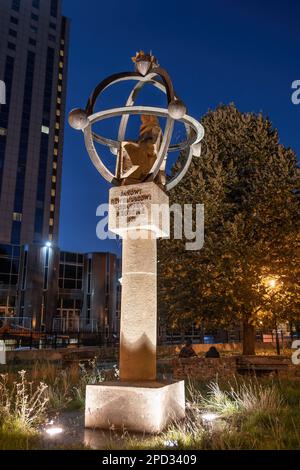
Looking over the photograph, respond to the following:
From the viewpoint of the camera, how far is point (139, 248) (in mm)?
7691

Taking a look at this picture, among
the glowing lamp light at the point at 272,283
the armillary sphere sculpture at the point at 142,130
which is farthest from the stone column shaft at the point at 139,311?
the glowing lamp light at the point at 272,283

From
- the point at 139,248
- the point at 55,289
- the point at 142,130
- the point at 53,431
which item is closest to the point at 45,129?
the point at 55,289

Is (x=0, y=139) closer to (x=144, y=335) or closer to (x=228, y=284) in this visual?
(x=228, y=284)

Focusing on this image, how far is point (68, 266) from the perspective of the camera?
178 ft

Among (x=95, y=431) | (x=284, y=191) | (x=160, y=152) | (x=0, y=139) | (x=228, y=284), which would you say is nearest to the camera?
(x=95, y=431)

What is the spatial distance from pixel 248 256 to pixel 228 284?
123cm

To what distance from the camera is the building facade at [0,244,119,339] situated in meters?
43.2

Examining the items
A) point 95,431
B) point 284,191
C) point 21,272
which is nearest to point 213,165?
point 284,191

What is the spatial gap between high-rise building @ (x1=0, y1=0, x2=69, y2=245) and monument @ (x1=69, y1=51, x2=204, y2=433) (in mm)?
69026

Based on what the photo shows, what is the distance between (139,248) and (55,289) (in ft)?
127

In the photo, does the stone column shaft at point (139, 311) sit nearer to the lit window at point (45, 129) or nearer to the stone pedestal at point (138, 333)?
the stone pedestal at point (138, 333)

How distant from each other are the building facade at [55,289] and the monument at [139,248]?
1230 inches

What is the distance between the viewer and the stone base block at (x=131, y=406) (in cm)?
635

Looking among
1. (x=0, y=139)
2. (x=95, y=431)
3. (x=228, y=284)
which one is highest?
(x=0, y=139)
